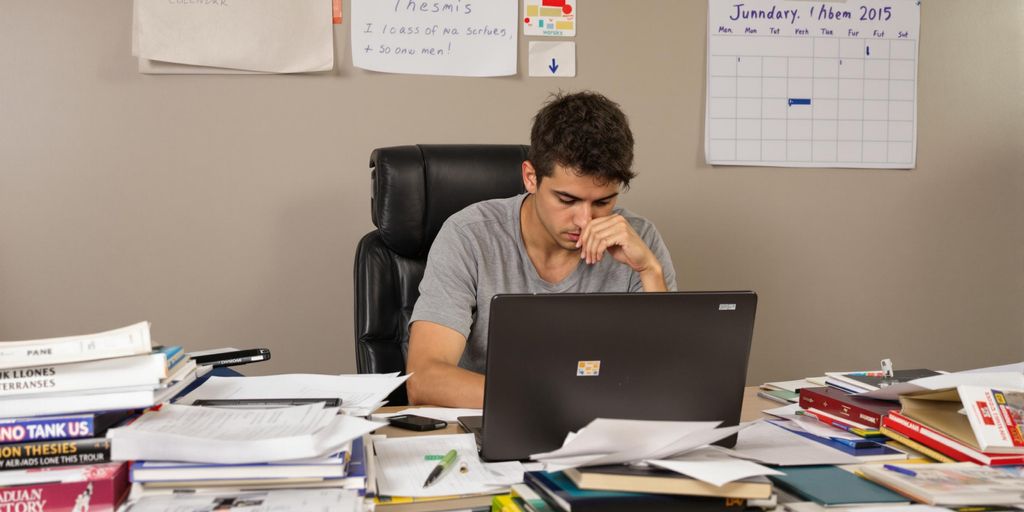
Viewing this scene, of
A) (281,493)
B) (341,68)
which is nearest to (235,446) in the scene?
(281,493)

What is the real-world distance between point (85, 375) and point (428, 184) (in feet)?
3.13

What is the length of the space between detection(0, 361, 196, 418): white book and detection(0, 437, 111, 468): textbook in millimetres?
36

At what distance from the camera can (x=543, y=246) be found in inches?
69.2

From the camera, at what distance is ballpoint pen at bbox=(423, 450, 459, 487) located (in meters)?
0.99

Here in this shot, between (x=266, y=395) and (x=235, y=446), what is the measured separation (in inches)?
15.4

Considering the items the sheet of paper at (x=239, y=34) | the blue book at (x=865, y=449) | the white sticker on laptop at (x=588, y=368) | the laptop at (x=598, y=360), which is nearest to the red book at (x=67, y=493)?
the laptop at (x=598, y=360)

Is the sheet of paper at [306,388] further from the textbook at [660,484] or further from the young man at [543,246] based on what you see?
the textbook at [660,484]

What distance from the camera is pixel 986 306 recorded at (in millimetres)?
2799

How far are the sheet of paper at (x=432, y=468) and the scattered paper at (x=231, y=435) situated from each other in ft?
0.25

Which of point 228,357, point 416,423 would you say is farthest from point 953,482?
point 228,357

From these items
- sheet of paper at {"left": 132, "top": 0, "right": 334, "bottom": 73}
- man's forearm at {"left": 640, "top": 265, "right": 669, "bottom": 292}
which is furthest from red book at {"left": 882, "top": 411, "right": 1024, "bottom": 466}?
sheet of paper at {"left": 132, "top": 0, "right": 334, "bottom": 73}

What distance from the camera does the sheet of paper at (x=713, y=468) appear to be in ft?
2.86

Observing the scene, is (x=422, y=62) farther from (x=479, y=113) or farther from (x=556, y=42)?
(x=556, y=42)

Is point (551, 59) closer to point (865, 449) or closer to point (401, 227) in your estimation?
point (401, 227)
